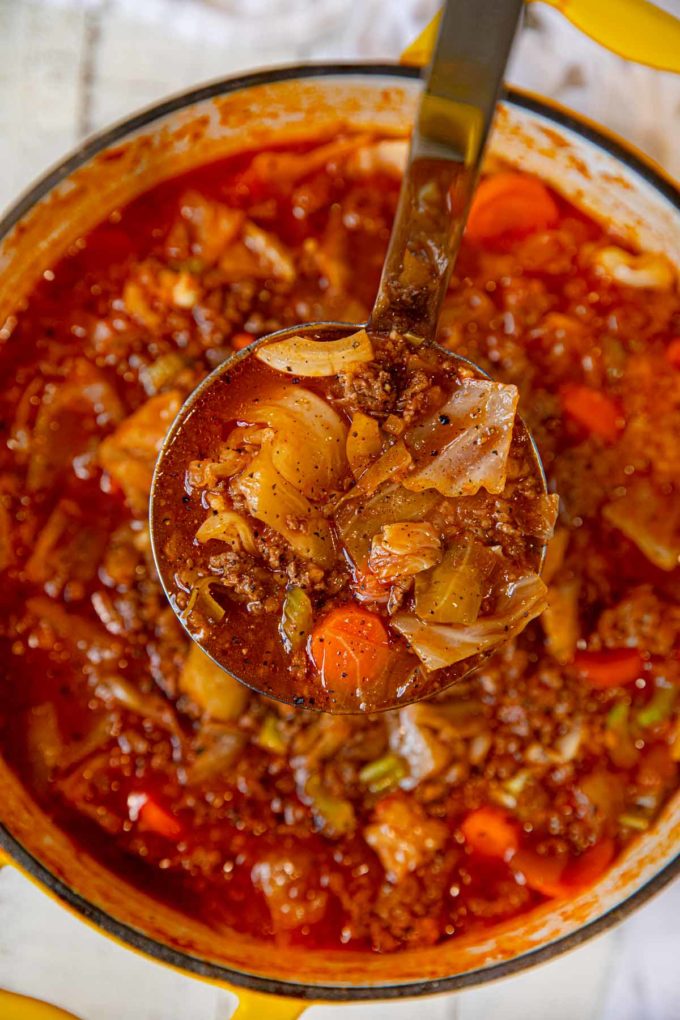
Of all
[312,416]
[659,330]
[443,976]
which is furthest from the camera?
[659,330]

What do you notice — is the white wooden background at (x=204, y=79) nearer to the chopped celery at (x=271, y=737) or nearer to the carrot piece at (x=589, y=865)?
the carrot piece at (x=589, y=865)

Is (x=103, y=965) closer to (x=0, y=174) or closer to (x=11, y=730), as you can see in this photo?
Answer: (x=11, y=730)

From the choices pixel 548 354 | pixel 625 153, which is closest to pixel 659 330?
pixel 548 354

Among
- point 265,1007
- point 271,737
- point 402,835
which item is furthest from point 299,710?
point 265,1007

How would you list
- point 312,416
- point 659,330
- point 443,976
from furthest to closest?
point 659,330 < point 443,976 < point 312,416

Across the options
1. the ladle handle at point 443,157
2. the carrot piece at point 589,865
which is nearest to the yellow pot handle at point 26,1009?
the carrot piece at point 589,865

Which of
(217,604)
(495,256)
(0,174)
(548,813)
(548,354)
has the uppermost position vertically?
(0,174)

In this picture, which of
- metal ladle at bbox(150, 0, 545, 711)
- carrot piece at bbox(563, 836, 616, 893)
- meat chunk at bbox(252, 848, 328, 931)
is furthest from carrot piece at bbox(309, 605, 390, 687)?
carrot piece at bbox(563, 836, 616, 893)
